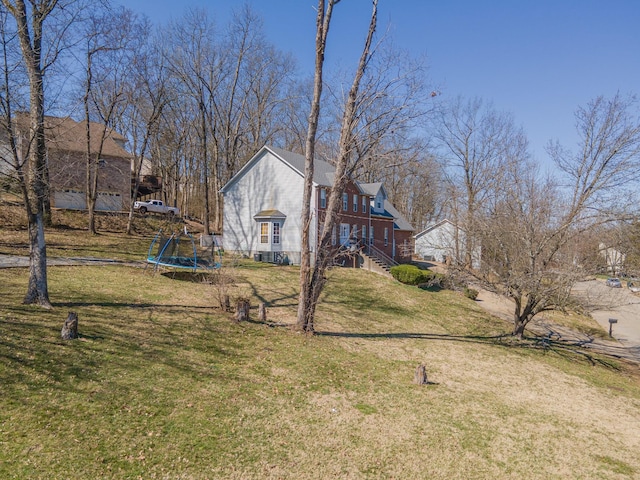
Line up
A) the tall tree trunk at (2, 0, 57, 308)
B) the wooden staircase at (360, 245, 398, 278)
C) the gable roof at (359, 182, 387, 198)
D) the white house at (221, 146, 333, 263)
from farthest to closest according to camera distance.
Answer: the gable roof at (359, 182, 387, 198) → the wooden staircase at (360, 245, 398, 278) → the white house at (221, 146, 333, 263) → the tall tree trunk at (2, 0, 57, 308)

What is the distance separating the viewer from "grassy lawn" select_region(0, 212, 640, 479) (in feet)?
17.9

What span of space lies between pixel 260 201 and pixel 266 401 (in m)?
21.5

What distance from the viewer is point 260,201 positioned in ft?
91.2

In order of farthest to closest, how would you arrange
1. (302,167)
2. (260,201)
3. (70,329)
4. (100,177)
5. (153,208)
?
(153,208)
(100,177)
(260,201)
(302,167)
(70,329)

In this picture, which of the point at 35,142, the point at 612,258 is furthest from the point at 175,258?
the point at 612,258

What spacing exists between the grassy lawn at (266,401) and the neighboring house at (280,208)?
1305 cm

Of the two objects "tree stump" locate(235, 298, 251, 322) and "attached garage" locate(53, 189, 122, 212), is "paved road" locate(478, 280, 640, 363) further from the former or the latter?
"attached garage" locate(53, 189, 122, 212)

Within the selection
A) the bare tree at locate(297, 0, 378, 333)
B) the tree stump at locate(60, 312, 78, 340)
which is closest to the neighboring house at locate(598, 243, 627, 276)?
the bare tree at locate(297, 0, 378, 333)

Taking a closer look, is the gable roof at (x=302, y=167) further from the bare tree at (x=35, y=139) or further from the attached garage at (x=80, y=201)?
the bare tree at (x=35, y=139)

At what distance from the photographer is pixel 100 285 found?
1321 centimetres

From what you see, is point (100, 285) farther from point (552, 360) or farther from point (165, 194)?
point (165, 194)

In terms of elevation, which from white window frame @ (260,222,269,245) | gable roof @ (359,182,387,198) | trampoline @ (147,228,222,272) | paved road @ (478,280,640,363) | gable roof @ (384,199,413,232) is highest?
gable roof @ (359,182,387,198)

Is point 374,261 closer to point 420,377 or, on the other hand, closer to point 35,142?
point 420,377

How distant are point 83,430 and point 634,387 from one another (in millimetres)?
15121
